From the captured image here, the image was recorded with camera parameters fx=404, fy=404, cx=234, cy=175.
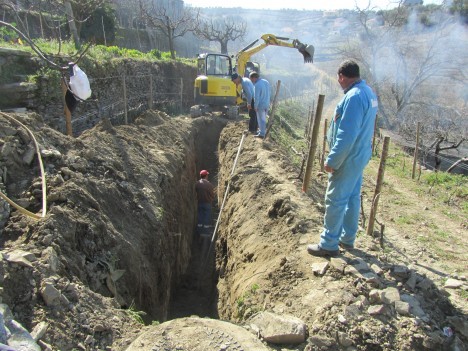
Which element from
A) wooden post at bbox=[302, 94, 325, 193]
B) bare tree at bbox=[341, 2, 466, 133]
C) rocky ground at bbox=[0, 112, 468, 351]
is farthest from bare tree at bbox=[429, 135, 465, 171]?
wooden post at bbox=[302, 94, 325, 193]

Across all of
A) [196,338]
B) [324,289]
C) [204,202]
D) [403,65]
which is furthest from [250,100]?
[403,65]

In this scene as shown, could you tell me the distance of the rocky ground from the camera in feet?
11.3

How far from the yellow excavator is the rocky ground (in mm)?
7219

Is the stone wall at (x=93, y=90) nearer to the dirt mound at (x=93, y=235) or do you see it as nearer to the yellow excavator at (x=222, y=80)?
the dirt mound at (x=93, y=235)

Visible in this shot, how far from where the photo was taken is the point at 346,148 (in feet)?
13.8

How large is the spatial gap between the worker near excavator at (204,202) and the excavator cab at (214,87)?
726 cm

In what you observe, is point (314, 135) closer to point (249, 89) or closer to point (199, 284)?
point (199, 284)

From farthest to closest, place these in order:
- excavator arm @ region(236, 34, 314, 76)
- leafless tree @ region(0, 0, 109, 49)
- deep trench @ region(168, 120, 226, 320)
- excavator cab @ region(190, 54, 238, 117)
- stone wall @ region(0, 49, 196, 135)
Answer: excavator cab @ region(190, 54, 238, 117) < excavator arm @ region(236, 34, 314, 76) < stone wall @ region(0, 49, 196, 135) < deep trench @ region(168, 120, 226, 320) < leafless tree @ region(0, 0, 109, 49)

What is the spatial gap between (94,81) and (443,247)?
32.8ft

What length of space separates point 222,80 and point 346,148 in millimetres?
12359

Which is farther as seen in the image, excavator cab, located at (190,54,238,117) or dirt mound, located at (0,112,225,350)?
excavator cab, located at (190,54,238,117)

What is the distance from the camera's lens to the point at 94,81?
11.6 meters

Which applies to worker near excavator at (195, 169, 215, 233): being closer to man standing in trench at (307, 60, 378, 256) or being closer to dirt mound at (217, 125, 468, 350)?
dirt mound at (217, 125, 468, 350)

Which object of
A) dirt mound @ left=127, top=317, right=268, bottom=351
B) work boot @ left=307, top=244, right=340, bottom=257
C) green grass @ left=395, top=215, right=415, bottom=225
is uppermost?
work boot @ left=307, top=244, right=340, bottom=257
